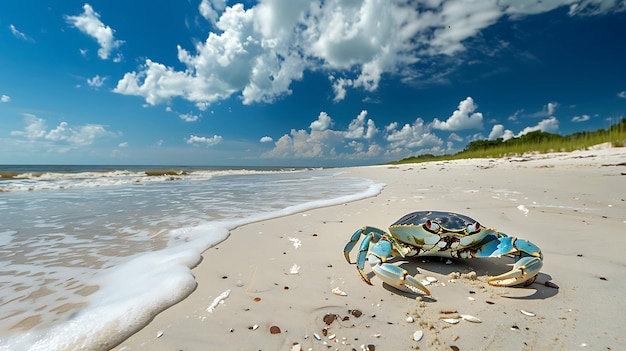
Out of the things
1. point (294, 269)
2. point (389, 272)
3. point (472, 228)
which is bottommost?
point (294, 269)

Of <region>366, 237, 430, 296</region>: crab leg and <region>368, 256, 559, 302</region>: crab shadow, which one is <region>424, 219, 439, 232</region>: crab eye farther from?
<region>368, 256, 559, 302</region>: crab shadow

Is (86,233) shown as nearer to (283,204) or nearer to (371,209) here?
(283,204)

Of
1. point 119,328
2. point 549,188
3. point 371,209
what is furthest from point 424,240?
point 549,188

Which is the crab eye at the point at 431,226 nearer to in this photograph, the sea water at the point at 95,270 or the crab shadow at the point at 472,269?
the crab shadow at the point at 472,269

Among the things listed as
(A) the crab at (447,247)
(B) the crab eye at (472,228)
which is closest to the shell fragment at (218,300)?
(A) the crab at (447,247)

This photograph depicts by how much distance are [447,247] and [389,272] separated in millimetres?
637

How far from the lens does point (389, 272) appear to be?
2.04m

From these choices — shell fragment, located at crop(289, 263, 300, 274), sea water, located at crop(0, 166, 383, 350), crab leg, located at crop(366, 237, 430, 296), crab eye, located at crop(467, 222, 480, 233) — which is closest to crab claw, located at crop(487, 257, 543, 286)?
crab eye, located at crop(467, 222, 480, 233)

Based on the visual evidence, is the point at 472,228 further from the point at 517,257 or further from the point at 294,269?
the point at 294,269

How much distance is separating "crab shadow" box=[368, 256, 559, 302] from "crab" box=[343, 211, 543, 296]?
0.08 metres

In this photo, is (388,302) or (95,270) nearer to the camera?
(388,302)

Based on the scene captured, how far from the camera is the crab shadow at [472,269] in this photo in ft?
6.66

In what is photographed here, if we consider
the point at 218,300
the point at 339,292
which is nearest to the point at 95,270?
the point at 218,300

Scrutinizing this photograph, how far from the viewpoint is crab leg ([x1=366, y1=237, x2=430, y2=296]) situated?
1.96 metres
